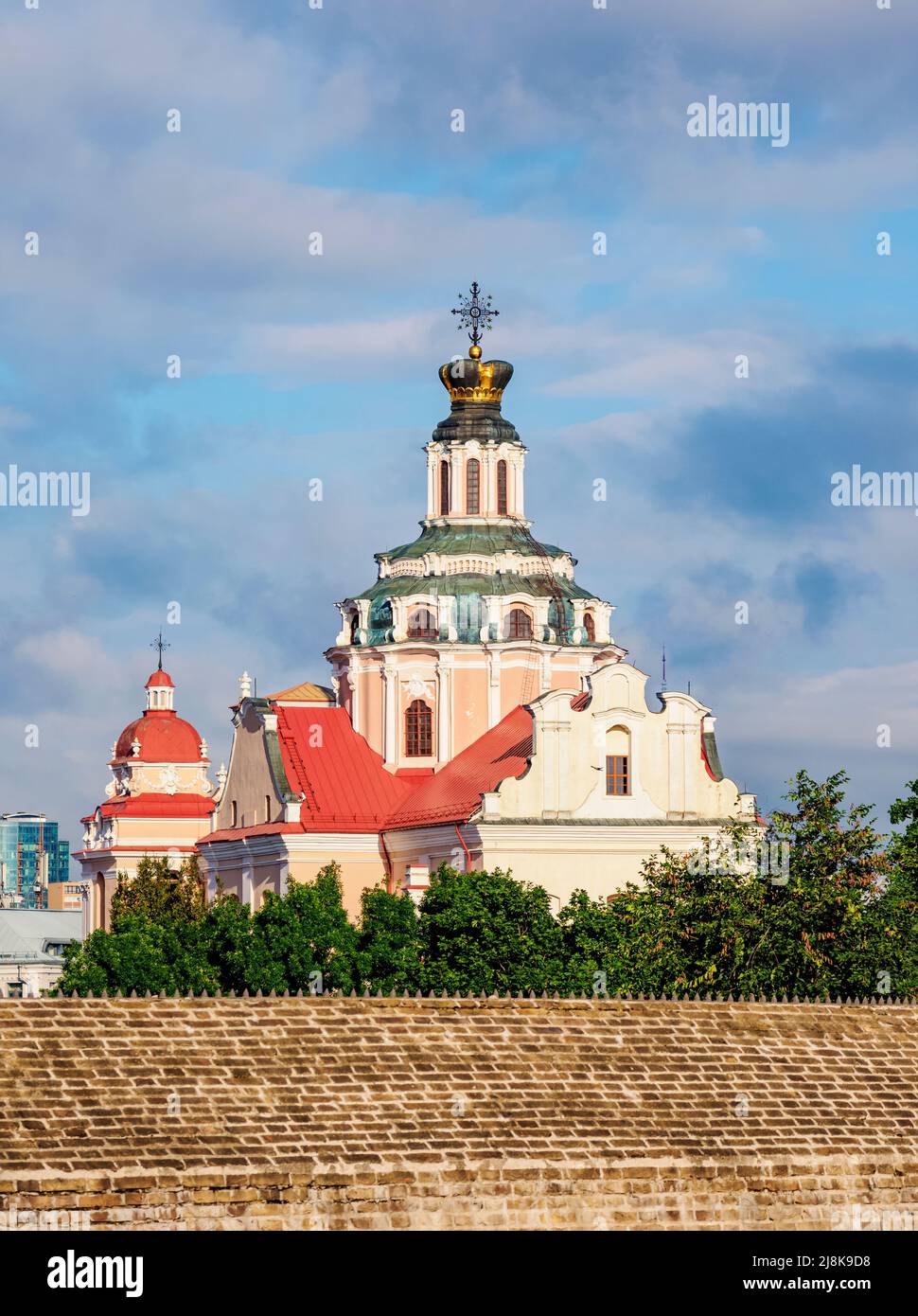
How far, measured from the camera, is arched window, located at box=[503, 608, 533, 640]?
90250 mm

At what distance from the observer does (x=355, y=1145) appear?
35.1 meters

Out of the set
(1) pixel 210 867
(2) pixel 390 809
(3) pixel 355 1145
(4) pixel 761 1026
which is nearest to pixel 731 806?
(2) pixel 390 809

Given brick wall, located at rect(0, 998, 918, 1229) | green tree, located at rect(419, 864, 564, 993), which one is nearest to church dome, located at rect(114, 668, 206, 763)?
green tree, located at rect(419, 864, 564, 993)

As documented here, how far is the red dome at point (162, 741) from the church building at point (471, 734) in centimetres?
3195

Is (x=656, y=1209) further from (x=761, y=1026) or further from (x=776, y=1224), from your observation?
(x=761, y=1026)

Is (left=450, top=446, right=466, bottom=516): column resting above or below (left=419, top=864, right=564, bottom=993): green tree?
above

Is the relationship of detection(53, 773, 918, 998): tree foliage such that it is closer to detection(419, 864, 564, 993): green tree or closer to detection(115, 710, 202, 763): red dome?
detection(419, 864, 564, 993): green tree

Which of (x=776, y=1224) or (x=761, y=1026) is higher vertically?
(x=761, y=1026)

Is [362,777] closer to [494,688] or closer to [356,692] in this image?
[356,692]

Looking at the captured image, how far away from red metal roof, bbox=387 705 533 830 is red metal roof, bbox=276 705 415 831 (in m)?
0.90

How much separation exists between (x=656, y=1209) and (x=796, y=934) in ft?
76.8

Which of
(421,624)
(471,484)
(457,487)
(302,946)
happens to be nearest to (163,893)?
(421,624)

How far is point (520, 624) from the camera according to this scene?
90438mm

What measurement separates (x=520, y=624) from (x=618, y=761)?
36.1 ft
